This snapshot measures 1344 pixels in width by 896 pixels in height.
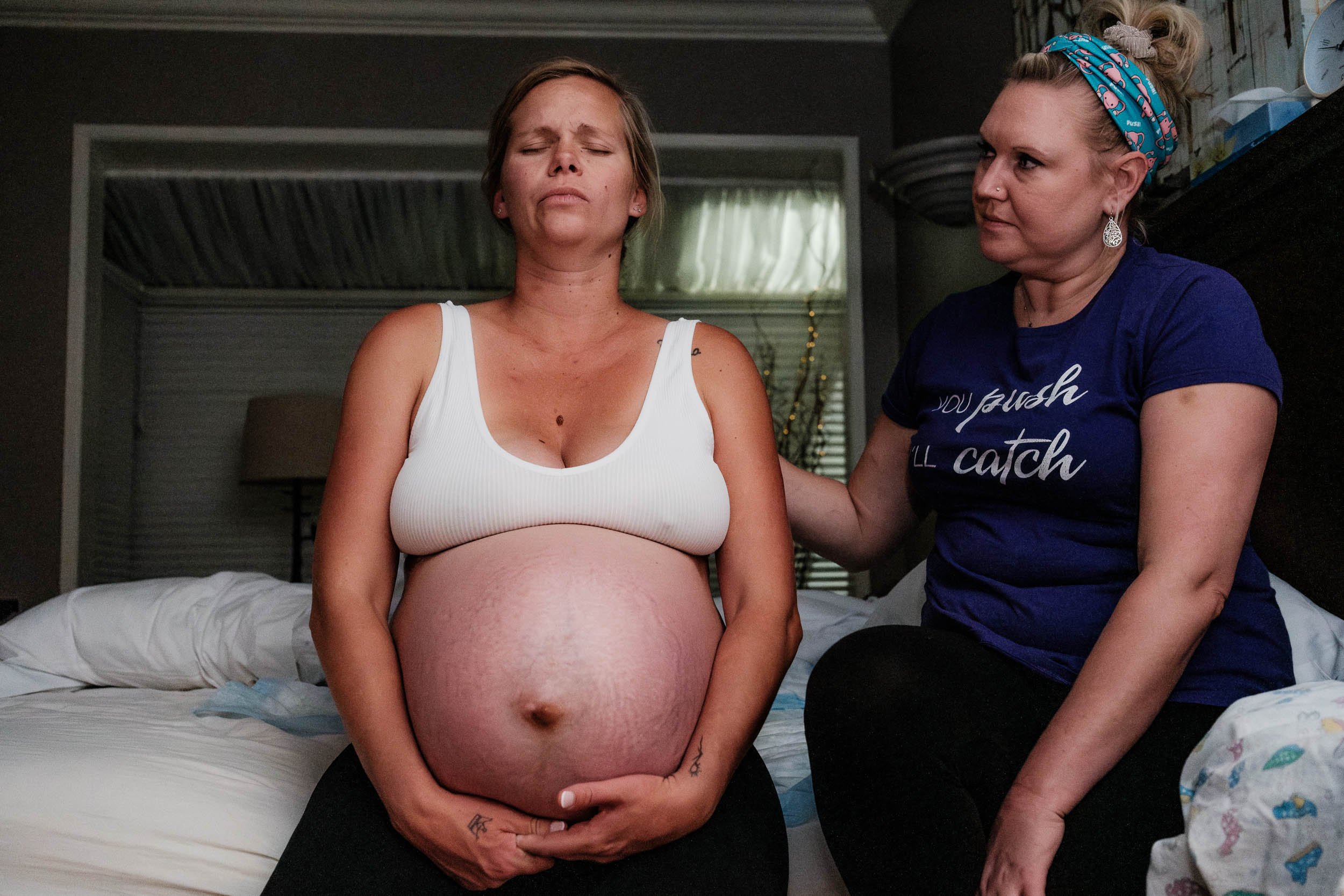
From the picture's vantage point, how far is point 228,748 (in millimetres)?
→ 1368

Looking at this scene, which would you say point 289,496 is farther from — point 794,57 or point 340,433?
point 340,433

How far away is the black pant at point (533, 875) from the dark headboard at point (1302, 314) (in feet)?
2.99

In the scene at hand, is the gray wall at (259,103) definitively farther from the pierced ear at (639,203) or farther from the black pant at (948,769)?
the black pant at (948,769)

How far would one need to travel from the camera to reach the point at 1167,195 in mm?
1984

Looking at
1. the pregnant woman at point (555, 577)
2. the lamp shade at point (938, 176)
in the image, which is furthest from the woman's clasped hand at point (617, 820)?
the lamp shade at point (938, 176)

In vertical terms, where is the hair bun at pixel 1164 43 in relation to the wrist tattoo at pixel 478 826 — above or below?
above

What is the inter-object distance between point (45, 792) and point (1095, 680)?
3.78 feet

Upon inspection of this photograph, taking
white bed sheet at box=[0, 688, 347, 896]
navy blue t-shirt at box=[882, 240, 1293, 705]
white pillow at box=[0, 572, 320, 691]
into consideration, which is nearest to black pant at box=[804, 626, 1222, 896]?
navy blue t-shirt at box=[882, 240, 1293, 705]

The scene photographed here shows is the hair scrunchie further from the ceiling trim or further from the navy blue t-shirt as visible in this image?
the ceiling trim

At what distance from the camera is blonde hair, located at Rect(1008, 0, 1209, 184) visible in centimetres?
128

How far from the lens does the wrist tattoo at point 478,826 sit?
943 mm

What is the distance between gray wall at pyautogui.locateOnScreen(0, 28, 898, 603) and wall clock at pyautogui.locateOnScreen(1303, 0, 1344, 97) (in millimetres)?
2602

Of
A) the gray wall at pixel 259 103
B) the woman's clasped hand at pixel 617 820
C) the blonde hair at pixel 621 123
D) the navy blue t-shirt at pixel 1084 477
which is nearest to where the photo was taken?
the woman's clasped hand at pixel 617 820

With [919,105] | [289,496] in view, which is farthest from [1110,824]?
[289,496]
